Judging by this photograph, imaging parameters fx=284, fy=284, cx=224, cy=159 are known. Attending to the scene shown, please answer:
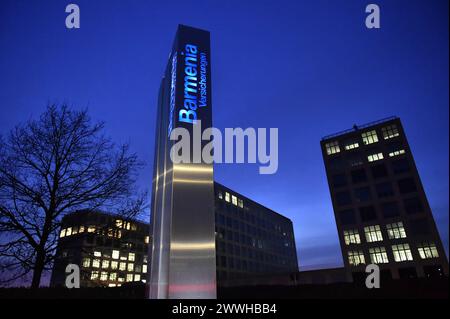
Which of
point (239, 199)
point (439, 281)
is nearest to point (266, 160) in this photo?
point (439, 281)

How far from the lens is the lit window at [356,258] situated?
56.4 m

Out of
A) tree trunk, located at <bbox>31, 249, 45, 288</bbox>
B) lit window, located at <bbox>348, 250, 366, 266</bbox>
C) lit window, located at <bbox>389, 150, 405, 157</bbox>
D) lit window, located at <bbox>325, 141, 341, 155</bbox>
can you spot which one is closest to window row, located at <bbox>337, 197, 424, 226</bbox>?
lit window, located at <bbox>348, 250, 366, 266</bbox>

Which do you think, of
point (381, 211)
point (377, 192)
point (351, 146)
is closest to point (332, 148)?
point (351, 146)

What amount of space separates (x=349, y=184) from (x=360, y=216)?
735cm

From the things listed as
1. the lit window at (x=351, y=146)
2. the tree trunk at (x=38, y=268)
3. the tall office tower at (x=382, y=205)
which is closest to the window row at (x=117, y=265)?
the tall office tower at (x=382, y=205)

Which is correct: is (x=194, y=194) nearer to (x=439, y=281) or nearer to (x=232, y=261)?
(x=439, y=281)

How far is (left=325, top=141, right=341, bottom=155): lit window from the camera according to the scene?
224 feet

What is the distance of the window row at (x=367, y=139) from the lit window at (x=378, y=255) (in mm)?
23034

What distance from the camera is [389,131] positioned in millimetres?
A: 63375

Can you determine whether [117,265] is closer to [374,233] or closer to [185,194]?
[374,233]

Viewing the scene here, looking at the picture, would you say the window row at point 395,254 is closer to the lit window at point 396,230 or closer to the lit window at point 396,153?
the lit window at point 396,230

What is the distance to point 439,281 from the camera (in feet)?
58.6

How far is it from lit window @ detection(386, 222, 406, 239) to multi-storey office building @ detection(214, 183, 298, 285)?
3319 cm

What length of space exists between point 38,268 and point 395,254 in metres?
60.5
